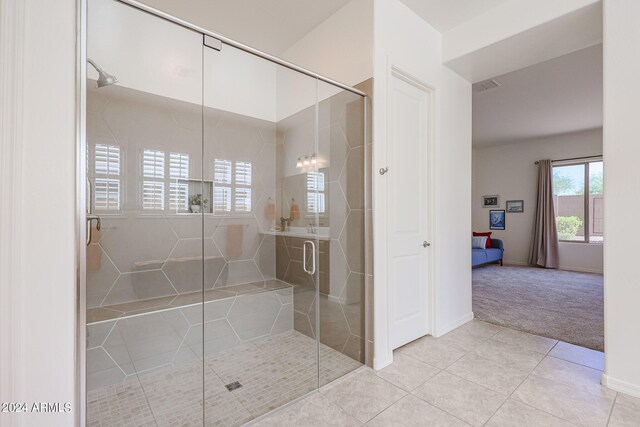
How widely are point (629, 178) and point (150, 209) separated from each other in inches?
135

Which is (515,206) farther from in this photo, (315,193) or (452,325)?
(315,193)

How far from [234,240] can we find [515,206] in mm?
7276

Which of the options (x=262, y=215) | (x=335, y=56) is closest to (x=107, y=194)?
(x=262, y=215)

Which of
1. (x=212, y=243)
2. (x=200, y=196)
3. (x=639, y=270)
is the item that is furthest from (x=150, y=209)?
(x=639, y=270)

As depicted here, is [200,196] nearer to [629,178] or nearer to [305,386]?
[305,386]

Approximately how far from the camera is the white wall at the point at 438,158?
2.29m

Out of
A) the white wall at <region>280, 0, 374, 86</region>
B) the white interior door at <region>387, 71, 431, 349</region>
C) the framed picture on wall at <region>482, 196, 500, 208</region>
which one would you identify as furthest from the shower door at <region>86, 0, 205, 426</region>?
the framed picture on wall at <region>482, 196, 500, 208</region>

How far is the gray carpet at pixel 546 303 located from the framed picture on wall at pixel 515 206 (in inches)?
67.3

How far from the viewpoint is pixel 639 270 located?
188 centimetres

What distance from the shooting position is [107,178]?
1.99 m

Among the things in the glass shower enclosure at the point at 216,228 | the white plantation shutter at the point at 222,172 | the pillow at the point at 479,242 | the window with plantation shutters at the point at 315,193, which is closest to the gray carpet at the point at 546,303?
the pillow at the point at 479,242

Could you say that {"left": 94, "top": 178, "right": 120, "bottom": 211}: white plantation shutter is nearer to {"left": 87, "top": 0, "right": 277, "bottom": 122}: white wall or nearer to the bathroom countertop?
{"left": 87, "top": 0, "right": 277, "bottom": 122}: white wall

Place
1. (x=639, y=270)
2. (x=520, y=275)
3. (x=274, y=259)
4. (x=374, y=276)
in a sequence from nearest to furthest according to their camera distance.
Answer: (x=639, y=270), (x=374, y=276), (x=274, y=259), (x=520, y=275)

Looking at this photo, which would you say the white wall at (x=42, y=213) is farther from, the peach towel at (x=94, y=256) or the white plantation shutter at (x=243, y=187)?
the white plantation shutter at (x=243, y=187)
